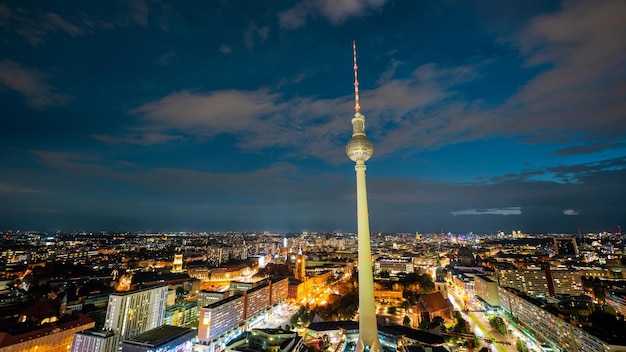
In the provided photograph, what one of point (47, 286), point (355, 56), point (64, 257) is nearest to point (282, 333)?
point (355, 56)

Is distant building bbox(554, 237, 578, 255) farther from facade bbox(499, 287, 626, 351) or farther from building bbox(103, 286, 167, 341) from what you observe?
building bbox(103, 286, 167, 341)

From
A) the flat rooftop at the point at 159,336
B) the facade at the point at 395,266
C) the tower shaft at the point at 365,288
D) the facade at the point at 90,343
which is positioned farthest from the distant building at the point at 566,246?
the facade at the point at 90,343

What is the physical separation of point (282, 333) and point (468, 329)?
17.8m

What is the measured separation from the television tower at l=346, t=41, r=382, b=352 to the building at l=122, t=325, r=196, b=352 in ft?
44.0

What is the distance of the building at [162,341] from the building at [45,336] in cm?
712

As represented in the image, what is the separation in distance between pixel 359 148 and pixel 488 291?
26875 millimetres

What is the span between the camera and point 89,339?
22.6 meters

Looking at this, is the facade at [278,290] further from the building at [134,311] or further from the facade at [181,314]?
the building at [134,311]

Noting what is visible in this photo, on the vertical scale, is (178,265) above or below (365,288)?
below

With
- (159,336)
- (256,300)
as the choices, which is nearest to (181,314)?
(256,300)

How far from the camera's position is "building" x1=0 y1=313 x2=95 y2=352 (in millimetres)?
21859

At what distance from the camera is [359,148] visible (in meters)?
27.6

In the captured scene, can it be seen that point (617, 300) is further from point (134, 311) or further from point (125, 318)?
point (125, 318)

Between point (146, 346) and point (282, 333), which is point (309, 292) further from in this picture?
point (146, 346)
